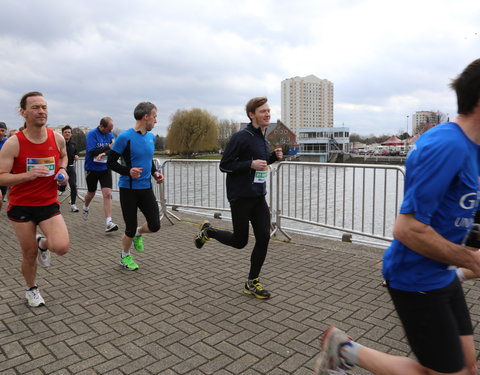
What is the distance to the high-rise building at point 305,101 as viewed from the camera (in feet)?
545

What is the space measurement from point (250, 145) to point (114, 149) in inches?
71.0

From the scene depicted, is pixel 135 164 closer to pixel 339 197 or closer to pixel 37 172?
pixel 37 172

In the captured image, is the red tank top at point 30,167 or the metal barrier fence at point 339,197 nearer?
the red tank top at point 30,167

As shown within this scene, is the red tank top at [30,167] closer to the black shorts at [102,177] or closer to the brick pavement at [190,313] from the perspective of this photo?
the brick pavement at [190,313]

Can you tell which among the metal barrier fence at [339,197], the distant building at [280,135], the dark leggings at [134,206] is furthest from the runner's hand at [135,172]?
the distant building at [280,135]

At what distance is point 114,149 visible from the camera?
4816mm

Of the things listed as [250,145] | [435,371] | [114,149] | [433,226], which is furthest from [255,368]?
[114,149]

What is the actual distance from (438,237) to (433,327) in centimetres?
40

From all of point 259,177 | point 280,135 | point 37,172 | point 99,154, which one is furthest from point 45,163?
point 280,135

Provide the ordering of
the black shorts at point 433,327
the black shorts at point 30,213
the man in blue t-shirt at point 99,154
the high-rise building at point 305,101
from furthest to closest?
the high-rise building at point 305,101 → the man in blue t-shirt at point 99,154 → the black shorts at point 30,213 → the black shorts at point 433,327

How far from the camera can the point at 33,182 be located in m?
3.73

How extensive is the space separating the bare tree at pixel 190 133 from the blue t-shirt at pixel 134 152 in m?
68.9

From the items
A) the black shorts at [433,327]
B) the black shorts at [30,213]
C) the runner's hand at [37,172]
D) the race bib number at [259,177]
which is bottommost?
the black shorts at [433,327]

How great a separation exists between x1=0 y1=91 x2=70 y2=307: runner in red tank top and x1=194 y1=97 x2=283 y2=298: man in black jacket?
1642mm
